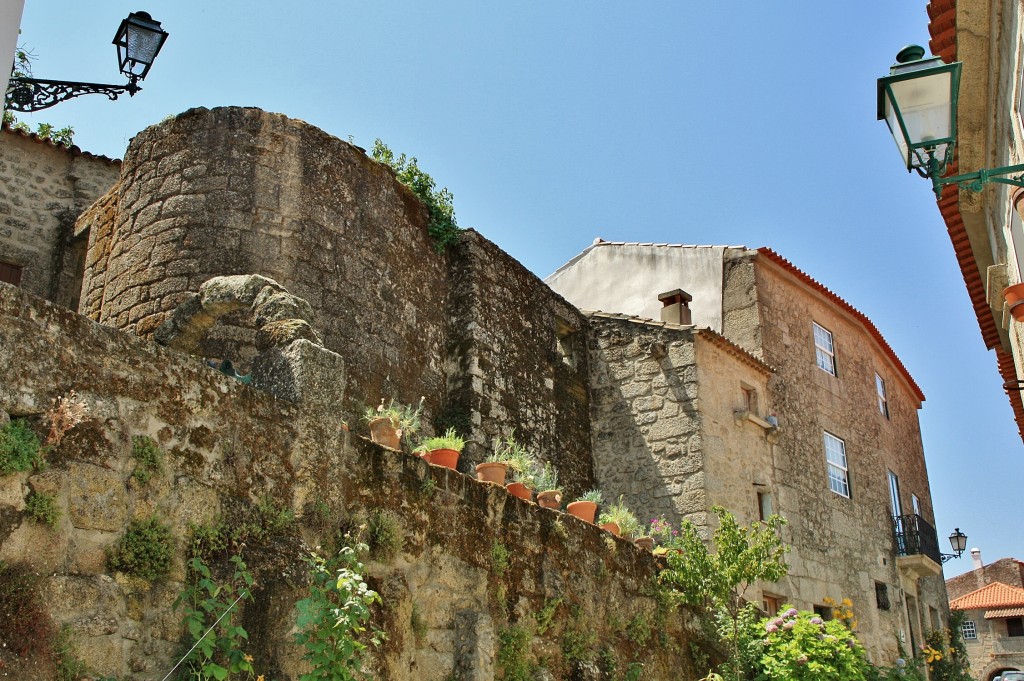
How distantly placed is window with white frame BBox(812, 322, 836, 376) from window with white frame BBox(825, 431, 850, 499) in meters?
1.18

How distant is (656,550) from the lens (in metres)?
9.48

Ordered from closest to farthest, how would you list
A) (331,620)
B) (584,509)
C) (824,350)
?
1. (331,620)
2. (584,509)
3. (824,350)

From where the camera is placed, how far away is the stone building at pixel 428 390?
4309 millimetres

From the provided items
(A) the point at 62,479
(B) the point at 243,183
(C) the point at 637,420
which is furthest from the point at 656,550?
(A) the point at 62,479

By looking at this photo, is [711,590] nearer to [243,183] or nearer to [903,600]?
[243,183]

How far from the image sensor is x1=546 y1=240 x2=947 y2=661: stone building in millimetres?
12562

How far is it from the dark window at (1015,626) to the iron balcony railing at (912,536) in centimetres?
2144

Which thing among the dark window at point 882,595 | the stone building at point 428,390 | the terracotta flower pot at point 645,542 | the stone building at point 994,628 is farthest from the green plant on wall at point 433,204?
the stone building at point 994,628

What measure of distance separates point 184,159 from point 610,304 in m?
8.67

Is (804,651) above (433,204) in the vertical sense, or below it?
below

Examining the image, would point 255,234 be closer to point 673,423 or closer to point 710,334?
point 673,423

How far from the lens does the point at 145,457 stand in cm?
435

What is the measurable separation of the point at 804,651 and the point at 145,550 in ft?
22.5

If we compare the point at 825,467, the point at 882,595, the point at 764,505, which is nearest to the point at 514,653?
the point at 764,505
